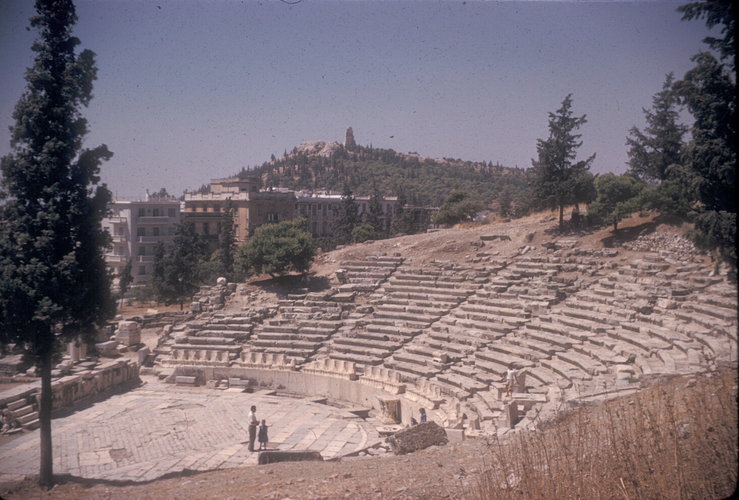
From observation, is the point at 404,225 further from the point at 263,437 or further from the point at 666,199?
the point at 263,437

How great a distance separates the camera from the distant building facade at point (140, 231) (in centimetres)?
3497

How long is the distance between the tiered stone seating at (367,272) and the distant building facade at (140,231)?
642 inches

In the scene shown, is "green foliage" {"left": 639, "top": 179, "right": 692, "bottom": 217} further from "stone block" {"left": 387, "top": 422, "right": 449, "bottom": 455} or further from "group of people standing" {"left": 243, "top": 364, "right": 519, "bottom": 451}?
"stone block" {"left": 387, "top": 422, "right": 449, "bottom": 455}

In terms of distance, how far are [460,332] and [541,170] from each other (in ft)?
39.2

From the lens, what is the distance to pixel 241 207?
4897 cm

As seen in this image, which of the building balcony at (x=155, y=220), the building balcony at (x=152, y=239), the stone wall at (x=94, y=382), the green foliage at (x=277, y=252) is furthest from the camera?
the building balcony at (x=155, y=220)

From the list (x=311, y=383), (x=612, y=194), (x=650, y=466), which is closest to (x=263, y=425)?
(x=311, y=383)

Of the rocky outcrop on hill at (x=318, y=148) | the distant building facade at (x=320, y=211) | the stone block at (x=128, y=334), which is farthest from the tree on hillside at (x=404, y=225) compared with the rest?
the rocky outcrop on hill at (x=318, y=148)

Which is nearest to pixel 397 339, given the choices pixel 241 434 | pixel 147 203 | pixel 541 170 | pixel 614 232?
pixel 241 434

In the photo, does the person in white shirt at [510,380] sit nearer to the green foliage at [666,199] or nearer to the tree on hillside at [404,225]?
the green foliage at [666,199]

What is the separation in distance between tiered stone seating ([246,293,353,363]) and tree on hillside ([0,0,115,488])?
9366 mm

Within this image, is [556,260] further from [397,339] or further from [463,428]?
[463,428]

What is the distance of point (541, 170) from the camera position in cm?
2609

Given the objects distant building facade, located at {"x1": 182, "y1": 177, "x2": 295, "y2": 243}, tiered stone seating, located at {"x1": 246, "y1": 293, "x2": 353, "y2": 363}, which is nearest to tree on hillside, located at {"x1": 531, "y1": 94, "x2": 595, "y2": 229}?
tiered stone seating, located at {"x1": 246, "y1": 293, "x2": 353, "y2": 363}
